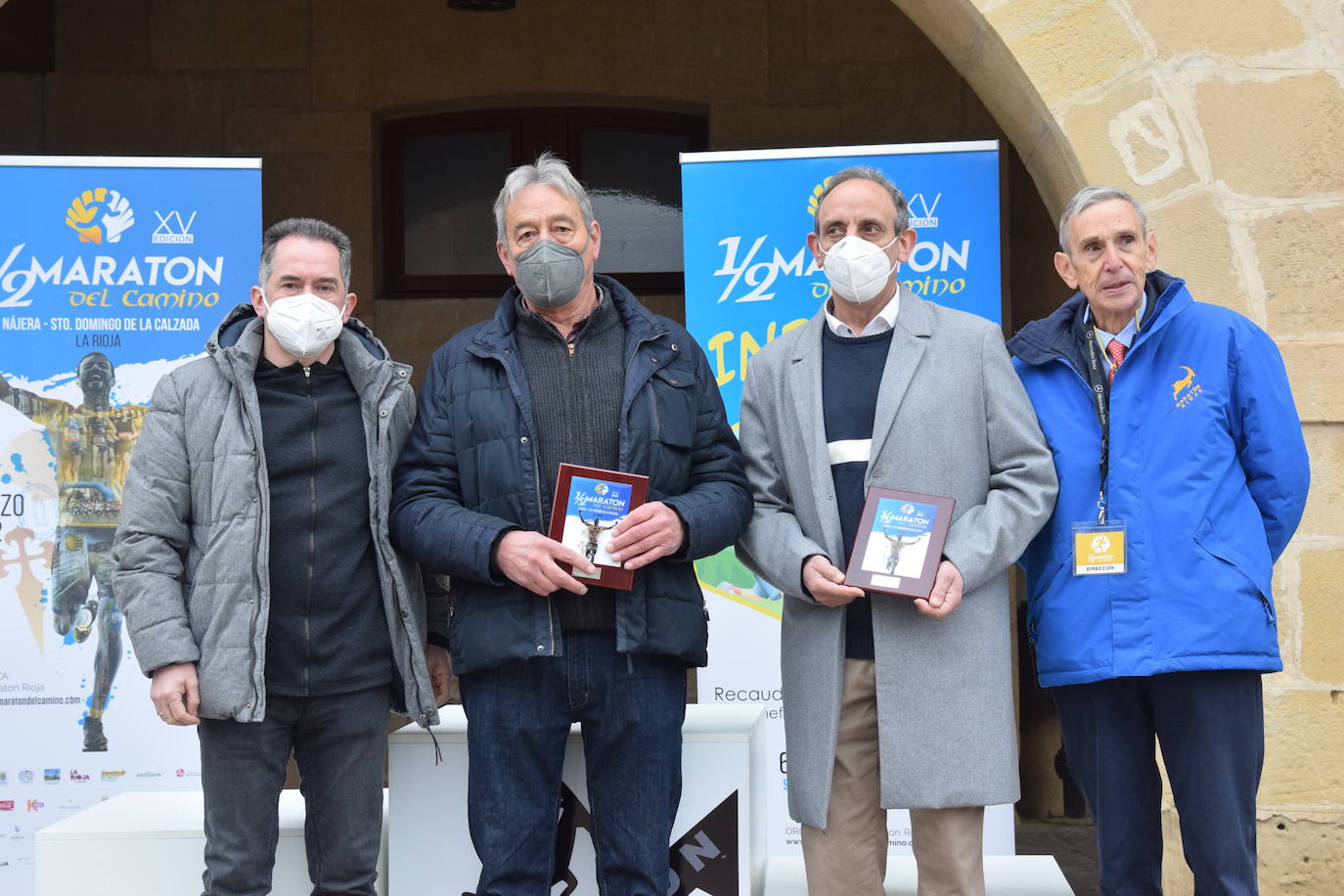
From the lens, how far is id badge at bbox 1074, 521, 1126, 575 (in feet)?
9.21

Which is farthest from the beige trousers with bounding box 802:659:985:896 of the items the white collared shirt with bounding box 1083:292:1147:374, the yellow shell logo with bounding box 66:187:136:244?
the yellow shell logo with bounding box 66:187:136:244

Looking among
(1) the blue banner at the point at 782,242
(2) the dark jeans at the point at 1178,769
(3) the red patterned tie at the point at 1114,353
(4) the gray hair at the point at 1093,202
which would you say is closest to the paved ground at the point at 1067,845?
(1) the blue banner at the point at 782,242

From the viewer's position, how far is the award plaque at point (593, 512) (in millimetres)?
2742

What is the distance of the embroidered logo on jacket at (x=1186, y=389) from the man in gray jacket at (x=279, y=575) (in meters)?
1.53

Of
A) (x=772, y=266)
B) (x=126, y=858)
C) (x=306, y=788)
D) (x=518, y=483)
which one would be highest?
(x=772, y=266)

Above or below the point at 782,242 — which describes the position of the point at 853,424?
below

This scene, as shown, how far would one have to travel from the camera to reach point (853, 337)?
2980 mm

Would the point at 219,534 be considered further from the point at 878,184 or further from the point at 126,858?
the point at 878,184

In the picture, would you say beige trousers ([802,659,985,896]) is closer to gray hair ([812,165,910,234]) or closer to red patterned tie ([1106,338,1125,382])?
red patterned tie ([1106,338,1125,382])

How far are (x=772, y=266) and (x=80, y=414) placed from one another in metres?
2.13

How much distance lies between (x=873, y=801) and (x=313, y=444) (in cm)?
130

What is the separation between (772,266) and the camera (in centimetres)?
450

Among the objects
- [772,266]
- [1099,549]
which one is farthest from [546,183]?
[772,266]

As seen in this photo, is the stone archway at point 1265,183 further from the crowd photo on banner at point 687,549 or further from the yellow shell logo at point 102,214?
the yellow shell logo at point 102,214
